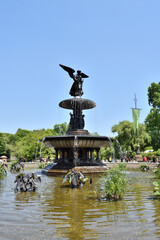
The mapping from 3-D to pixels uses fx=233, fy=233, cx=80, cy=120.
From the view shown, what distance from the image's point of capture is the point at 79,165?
15484mm

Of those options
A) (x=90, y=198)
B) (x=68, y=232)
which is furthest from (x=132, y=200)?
(x=68, y=232)

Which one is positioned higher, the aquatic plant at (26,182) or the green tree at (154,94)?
the green tree at (154,94)

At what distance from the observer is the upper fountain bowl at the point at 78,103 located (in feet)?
60.7

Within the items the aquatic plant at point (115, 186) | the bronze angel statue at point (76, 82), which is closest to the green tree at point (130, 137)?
the bronze angel statue at point (76, 82)

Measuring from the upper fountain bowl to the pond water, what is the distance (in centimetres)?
1257

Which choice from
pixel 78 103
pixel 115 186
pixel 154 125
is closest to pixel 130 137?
pixel 154 125

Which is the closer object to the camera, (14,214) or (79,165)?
(14,214)

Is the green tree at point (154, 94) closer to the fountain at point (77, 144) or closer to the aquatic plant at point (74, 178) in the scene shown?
the fountain at point (77, 144)

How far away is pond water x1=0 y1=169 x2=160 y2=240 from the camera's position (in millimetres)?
3639

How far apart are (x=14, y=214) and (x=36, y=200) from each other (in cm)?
159

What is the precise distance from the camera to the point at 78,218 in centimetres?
450

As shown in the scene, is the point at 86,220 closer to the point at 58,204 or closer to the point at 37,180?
the point at 58,204

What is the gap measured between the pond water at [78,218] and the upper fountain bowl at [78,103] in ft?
41.2

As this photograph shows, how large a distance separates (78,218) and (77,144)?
10.7 meters
